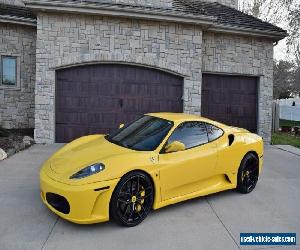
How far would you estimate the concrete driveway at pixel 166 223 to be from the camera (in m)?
3.39

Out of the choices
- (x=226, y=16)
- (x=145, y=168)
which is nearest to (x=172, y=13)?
(x=226, y=16)

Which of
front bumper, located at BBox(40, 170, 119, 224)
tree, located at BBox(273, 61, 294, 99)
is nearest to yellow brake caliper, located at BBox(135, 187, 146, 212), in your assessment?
front bumper, located at BBox(40, 170, 119, 224)

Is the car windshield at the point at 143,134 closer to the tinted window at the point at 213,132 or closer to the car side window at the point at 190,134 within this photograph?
the car side window at the point at 190,134

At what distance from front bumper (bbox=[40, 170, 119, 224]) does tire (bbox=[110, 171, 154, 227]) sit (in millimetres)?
100

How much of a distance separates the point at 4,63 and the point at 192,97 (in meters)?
6.80

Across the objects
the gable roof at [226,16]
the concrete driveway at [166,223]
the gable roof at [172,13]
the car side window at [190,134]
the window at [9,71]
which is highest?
the gable roof at [226,16]

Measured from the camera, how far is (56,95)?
30.8 feet

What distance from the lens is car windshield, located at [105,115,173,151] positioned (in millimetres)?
4266

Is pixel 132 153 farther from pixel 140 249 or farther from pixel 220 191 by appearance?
pixel 220 191

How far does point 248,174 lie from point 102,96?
5.71m

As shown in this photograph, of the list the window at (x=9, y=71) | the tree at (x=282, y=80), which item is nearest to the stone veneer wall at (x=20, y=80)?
the window at (x=9, y=71)

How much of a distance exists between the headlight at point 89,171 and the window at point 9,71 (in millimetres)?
8331

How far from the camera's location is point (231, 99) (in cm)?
1101

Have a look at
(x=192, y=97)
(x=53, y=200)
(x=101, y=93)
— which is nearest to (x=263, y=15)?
(x=192, y=97)
